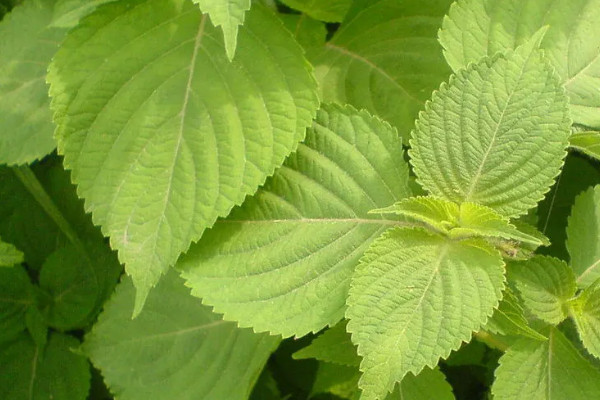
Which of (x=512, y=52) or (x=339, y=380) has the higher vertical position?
(x=512, y=52)

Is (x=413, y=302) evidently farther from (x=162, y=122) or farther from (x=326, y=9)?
(x=326, y=9)

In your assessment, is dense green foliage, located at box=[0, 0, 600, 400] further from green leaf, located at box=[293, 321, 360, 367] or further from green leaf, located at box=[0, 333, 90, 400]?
green leaf, located at box=[0, 333, 90, 400]

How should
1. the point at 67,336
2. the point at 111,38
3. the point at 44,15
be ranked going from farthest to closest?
the point at 67,336 < the point at 44,15 < the point at 111,38

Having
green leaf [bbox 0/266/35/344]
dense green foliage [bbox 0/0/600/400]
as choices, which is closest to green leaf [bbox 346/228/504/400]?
dense green foliage [bbox 0/0/600/400]

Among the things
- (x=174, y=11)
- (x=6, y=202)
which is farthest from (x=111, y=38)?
(x=6, y=202)

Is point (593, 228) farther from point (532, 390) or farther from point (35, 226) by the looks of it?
point (35, 226)

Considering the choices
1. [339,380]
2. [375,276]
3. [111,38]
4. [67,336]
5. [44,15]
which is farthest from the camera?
[67,336]
